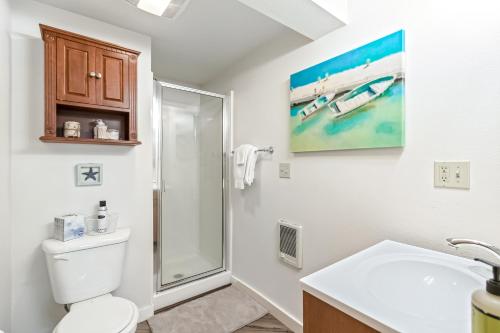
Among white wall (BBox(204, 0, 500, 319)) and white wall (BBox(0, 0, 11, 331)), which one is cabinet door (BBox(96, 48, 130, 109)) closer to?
white wall (BBox(0, 0, 11, 331))

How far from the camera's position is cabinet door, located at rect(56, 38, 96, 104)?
153 centimetres

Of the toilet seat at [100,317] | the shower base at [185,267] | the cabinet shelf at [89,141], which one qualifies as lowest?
the shower base at [185,267]

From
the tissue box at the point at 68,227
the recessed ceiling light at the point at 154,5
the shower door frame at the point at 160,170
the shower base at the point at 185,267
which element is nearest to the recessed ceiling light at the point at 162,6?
the recessed ceiling light at the point at 154,5

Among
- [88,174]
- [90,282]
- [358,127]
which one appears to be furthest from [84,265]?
Result: [358,127]

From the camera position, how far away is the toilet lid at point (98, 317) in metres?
1.23

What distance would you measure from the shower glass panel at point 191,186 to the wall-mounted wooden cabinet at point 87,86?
1.67 ft

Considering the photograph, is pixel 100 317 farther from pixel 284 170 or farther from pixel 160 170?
pixel 284 170

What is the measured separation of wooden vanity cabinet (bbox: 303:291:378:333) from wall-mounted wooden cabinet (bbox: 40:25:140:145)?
5.13 feet

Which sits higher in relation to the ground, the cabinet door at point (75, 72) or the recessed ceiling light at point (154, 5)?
the recessed ceiling light at point (154, 5)

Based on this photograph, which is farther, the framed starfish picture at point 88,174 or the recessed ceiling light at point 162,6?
the framed starfish picture at point 88,174

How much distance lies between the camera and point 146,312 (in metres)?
1.97

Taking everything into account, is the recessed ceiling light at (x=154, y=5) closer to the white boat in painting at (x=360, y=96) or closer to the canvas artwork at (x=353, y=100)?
the canvas artwork at (x=353, y=100)

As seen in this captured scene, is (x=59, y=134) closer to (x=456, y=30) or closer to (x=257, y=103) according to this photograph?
(x=257, y=103)

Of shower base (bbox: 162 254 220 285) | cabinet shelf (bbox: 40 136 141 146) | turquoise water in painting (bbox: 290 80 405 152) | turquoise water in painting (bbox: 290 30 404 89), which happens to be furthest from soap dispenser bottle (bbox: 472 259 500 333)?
shower base (bbox: 162 254 220 285)
